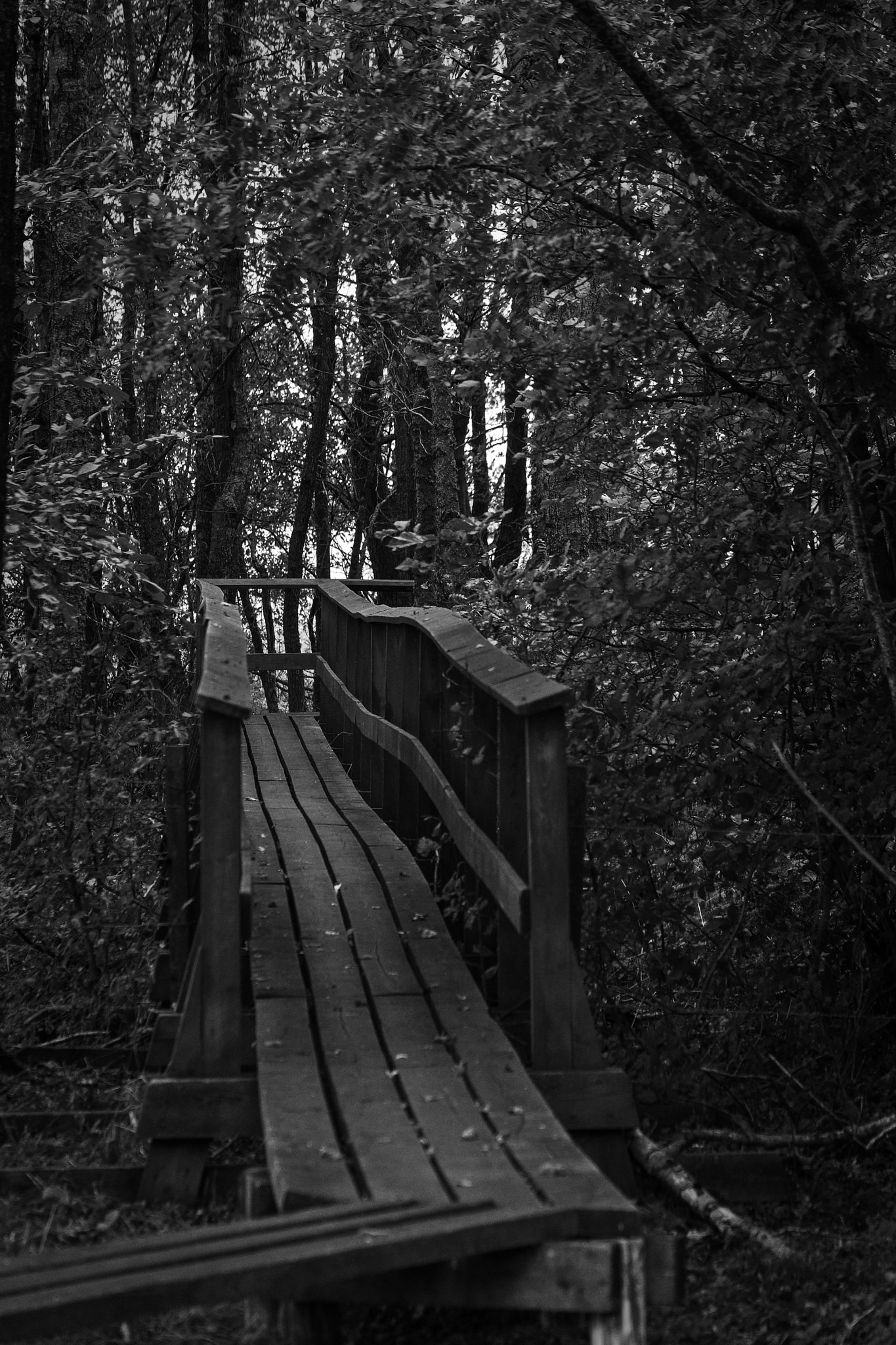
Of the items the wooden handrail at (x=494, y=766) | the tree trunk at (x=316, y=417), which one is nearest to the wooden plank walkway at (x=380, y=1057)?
the wooden handrail at (x=494, y=766)

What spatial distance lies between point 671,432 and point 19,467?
506 centimetres

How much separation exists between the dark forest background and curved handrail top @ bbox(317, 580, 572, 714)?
884mm

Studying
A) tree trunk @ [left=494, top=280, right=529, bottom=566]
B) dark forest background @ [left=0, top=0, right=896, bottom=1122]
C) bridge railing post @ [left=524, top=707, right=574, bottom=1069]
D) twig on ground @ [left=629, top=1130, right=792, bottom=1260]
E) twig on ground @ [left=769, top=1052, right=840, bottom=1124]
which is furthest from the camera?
tree trunk @ [left=494, top=280, right=529, bottom=566]

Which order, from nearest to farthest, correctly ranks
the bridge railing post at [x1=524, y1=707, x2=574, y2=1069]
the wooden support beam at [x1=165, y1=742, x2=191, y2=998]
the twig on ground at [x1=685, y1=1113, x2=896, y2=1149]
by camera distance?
the bridge railing post at [x1=524, y1=707, x2=574, y2=1069], the twig on ground at [x1=685, y1=1113, x2=896, y2=1149], the wooden support beam at [x1=165, y1=742, x2=191, y2=998]

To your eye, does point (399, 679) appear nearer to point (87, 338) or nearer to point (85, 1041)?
point (85, 1041)

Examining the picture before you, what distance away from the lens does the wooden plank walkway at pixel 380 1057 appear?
3.20 meters

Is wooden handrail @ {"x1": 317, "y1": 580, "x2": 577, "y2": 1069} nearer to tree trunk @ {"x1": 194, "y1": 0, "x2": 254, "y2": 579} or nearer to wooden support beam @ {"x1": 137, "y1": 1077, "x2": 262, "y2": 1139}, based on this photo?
wooden support beam @ {"x1": 137, "y1": 1077, "x2": 262, "y2": 1139}

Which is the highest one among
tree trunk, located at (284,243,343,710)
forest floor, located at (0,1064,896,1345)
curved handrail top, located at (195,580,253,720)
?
tree trunk, located at (284,243,343,710)

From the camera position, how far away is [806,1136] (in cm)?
521

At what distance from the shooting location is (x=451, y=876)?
18.2 feet

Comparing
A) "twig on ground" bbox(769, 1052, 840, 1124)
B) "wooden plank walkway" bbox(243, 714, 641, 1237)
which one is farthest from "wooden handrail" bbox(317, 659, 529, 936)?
"twig on ground" bbox(769, 1052, 840, 1124)

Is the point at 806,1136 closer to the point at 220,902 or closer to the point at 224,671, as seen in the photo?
the point at 220,902

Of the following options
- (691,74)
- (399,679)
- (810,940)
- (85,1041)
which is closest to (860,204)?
(691,74)

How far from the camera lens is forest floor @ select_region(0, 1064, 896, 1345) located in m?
3.56
